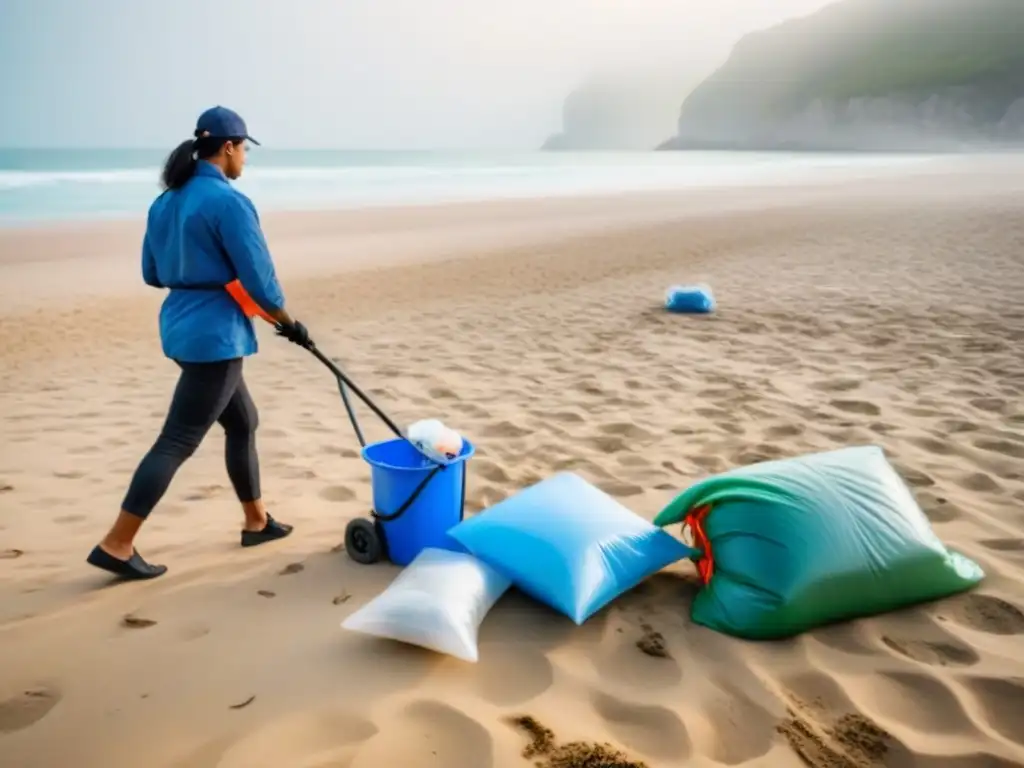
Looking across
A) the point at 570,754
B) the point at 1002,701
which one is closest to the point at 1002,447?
the point at 1002,701

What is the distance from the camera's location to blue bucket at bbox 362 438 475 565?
275 cm

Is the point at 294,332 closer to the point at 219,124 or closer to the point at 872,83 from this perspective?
the point at 219,124

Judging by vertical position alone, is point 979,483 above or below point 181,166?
below

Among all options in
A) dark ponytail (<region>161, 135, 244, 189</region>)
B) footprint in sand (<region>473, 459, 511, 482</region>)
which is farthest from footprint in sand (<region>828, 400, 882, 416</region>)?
dark ponytail (<region>161, 135, 244, 189</region>)

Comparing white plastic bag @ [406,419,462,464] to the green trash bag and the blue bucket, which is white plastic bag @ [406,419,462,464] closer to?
the blue bucket

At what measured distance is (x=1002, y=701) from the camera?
6.83 ft

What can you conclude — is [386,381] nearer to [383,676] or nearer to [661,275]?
[383,676]

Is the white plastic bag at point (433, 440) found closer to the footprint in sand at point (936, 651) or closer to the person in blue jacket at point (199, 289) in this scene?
the person in blue jacket at point (199, 289)

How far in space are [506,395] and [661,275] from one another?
5.06 metres

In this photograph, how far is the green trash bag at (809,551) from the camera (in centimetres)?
232

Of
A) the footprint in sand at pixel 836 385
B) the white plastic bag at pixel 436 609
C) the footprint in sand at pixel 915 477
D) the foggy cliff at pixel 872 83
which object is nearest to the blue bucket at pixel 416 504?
the white plastic bag at pixel 436 609

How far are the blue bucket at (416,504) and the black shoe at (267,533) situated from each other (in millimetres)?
505

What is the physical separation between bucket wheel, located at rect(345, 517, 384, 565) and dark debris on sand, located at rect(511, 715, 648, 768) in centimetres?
109

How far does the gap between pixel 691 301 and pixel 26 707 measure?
20.3 ft
